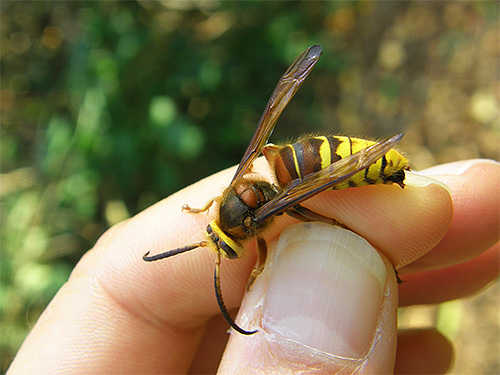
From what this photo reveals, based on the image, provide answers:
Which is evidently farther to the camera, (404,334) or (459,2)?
(459,2)

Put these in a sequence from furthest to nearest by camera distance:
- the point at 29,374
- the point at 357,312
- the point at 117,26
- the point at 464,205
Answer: the point at 117,26
the point at 464,205
the point at 29,374
the point at 357,312

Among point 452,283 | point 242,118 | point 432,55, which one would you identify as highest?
point 242,118

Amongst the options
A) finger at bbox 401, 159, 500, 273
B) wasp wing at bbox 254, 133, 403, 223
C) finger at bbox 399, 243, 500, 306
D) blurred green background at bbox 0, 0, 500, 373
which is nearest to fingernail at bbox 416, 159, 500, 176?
finger at bbox 401, 159, 500, 273

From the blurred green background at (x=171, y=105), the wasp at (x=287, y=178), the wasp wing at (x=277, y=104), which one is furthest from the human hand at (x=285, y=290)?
the blurred green background at (x=171, y=105)

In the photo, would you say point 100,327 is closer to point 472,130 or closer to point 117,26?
point 117,26

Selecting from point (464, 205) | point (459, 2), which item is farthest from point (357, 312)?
point (459, 2)

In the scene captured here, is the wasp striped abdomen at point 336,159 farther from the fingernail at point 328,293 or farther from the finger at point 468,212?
the finger at point 468,212
